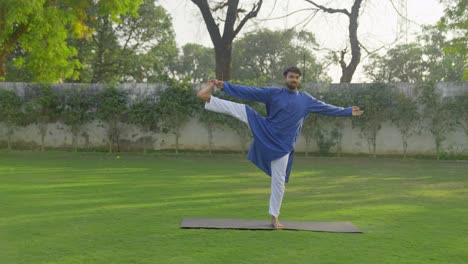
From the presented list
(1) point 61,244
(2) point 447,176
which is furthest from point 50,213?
(2) point 447,176

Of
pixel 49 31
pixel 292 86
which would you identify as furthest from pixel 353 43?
pixel 292 86

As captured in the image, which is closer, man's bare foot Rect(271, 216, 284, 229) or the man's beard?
man's bare foot Rect(271, 216, 284, 229)

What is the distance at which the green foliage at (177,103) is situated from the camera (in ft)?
→ 54.7

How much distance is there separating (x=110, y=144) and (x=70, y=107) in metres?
1.73

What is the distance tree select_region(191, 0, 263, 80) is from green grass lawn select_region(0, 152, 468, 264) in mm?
8613

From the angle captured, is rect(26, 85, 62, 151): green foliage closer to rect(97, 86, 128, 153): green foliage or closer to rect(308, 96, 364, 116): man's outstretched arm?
rect(97, 86, 128, 153): green foliage

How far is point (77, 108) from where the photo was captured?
17078 millimetres

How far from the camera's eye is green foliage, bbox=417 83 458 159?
1563cm

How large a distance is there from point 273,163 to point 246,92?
0.84 m

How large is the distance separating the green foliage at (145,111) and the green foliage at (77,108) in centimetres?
131

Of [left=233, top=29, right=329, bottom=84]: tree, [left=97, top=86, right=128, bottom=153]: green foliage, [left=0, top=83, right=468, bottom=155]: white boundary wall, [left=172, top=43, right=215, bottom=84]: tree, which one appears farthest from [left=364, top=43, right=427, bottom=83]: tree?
[left=97, top=86, right=128, bottom=153]: green foliage

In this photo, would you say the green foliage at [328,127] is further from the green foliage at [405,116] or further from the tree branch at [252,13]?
the tree branch at [252,13]

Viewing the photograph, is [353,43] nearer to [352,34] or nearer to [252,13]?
[352,34]

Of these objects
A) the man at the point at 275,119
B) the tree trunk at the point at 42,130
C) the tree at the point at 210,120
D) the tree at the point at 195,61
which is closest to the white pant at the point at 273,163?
the man at the point at 275,119
